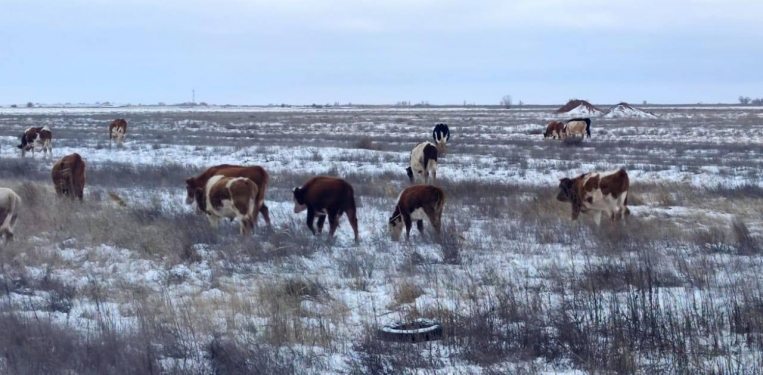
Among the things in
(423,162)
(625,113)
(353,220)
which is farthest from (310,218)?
(625,113)

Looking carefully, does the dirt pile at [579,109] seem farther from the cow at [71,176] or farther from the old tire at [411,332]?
the old tire at [411,332]

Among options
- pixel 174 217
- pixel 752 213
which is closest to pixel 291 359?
pixel 174 217

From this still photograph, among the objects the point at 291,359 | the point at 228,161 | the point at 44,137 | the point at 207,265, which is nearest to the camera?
the point at 291,359

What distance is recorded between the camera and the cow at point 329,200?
37.6 feet

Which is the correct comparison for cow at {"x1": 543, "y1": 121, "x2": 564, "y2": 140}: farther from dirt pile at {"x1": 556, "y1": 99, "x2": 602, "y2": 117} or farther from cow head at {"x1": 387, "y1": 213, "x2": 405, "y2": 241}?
dirt pile at {"x1": 556, "y1": 99, "x2": 602, "y2": 117}

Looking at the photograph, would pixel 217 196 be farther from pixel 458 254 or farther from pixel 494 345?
pixel 494 345

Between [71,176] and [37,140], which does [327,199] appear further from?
[37,140]

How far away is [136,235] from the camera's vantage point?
36.5 ft

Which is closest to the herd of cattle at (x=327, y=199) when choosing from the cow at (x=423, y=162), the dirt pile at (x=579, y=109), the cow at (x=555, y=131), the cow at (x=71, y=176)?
the cow at (x=71, y=176)

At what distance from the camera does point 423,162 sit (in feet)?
63.8

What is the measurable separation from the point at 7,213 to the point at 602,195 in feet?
27.6

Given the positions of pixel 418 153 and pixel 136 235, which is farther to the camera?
pixel 418 153

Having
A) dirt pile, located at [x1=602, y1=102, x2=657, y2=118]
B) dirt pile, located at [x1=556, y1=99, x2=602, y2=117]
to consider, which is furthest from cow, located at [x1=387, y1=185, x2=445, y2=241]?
dirt pile, located at [x1=556, y1=99, x2=602, y2=117]

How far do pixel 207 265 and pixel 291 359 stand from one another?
3.80 m
